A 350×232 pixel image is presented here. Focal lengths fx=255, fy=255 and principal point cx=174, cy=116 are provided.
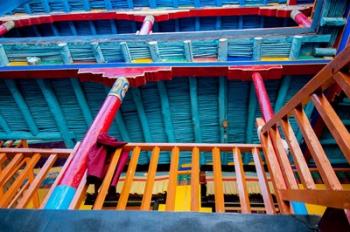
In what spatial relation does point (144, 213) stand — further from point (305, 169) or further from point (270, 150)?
point (270, 150)

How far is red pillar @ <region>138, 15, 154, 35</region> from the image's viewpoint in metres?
7.32

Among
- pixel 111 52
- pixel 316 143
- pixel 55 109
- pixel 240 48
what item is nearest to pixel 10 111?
pixel 55 109

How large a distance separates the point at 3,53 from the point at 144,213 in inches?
209

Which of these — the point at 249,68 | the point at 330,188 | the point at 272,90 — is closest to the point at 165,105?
the point at 249,68

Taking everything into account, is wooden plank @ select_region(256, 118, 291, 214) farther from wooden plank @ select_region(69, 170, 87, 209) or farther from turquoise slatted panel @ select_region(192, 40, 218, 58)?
turquoise slatted panel @ select_region(192, 40, 218, 58)

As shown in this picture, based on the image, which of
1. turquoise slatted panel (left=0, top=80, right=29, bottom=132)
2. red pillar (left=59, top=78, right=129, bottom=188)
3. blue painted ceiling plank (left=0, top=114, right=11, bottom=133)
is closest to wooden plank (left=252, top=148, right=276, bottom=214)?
red pillar (left=59, top=78, right=129, bottom=188)

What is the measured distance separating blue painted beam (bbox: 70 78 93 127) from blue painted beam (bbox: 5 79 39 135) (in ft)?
4.17

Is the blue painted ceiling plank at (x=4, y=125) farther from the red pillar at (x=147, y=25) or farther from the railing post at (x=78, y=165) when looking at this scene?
the red pillar at (x=147, y=25)

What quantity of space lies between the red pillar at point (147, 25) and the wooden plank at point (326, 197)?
20.7 ft

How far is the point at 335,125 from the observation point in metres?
1.44

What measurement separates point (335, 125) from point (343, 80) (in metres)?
0.25

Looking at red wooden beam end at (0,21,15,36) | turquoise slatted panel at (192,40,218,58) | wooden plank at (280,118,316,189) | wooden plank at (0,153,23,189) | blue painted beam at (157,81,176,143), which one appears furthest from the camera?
red wooden beam end at (0,21,15,36)

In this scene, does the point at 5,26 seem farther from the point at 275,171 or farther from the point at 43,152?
the point at 275,171

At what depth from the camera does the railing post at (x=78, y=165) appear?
261 centimetres
